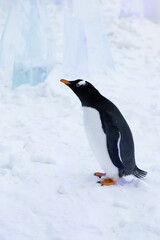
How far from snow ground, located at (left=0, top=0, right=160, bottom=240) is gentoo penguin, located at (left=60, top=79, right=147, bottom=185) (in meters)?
0.14

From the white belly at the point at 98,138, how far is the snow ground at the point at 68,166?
13 cm

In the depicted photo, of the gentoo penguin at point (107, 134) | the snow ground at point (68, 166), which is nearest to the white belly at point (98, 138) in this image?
the gentoo penguin at point (107, 134)

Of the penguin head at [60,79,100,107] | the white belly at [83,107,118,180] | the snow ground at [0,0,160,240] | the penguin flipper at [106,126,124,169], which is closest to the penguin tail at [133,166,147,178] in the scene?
the snow ground at [0,0,160,240]

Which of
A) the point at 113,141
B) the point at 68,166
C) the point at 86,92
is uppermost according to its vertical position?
the point at 86,92

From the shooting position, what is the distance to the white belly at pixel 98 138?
2.18 m

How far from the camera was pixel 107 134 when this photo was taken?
7.09 ft

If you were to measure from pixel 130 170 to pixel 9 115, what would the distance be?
5.41 ft

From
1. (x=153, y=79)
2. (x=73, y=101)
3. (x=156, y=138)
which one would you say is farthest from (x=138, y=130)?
(x=153, y=79)

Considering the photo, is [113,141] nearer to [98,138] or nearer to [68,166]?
[98,138]

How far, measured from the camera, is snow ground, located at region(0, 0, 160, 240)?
75.5 inches

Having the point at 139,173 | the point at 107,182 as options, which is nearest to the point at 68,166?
the point at 107,182

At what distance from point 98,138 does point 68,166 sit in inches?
20.7

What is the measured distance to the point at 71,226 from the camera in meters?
1.92

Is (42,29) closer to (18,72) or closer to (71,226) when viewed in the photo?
(18,72)
